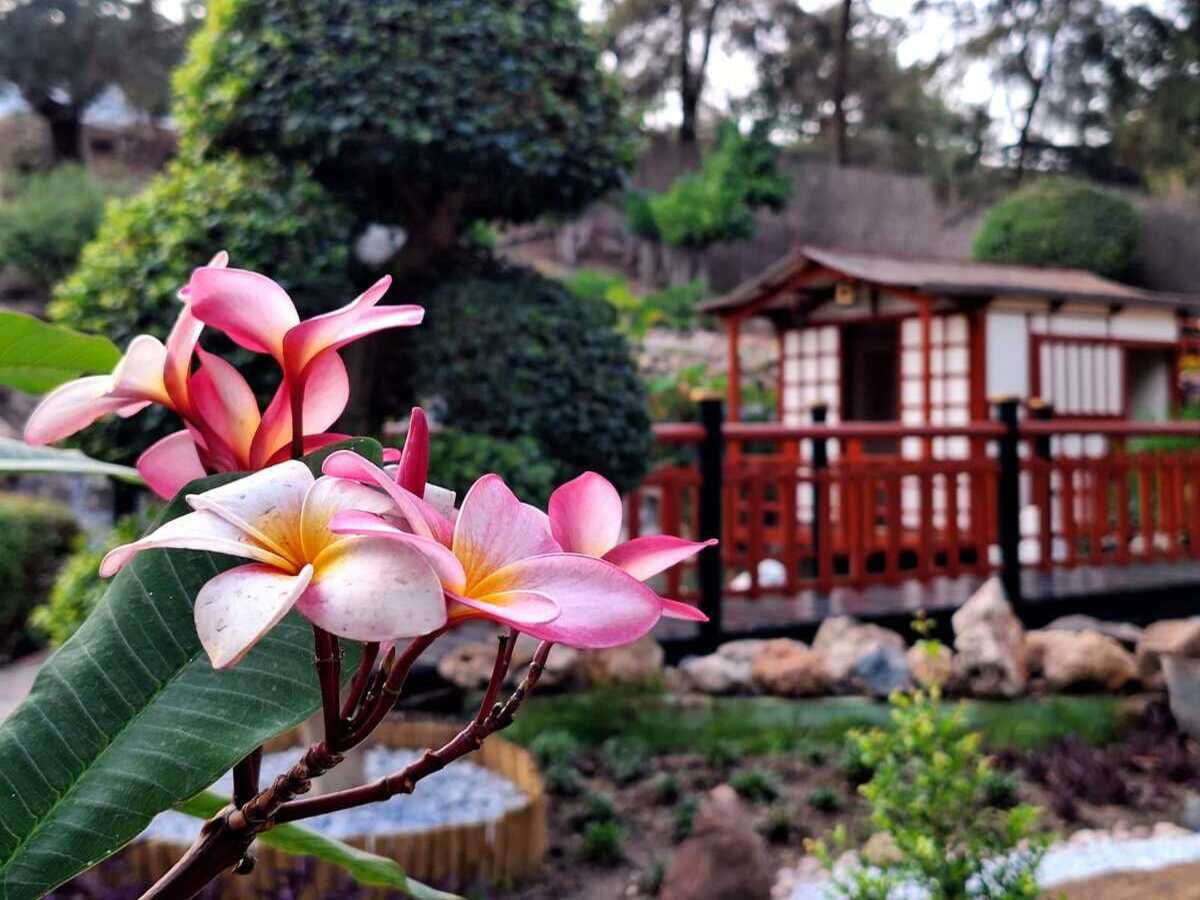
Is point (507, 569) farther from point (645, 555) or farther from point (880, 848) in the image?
point (880, 848)

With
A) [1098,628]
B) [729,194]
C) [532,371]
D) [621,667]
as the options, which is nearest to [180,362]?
[532,371]

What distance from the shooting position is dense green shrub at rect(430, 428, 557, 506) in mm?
3762

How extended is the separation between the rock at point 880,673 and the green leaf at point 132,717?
467 cm

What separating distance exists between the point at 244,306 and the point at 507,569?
17 cm

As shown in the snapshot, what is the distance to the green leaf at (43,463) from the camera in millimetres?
703

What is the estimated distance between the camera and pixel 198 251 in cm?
359

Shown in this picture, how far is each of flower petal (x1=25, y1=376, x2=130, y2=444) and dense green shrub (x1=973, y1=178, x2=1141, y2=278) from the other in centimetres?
1633

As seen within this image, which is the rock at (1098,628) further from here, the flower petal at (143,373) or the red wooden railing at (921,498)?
the flower petal at (143,373)

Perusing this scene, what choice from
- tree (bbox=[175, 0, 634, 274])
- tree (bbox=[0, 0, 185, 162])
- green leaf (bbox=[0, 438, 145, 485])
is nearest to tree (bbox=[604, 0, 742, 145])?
tree (bbox=[0, 0, 185, 162])

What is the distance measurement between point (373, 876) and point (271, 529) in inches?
17.7

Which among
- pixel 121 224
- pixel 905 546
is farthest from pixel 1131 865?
pixel 905 546

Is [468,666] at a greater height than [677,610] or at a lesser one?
lesser

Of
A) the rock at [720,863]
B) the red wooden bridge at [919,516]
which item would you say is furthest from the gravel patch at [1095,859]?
the red wooden bridge at [919,516]

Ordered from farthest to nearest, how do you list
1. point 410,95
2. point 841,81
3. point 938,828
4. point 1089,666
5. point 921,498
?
point 841,81 < point 921,498 < point 1089,666 < point 410,95 < point 938,828
